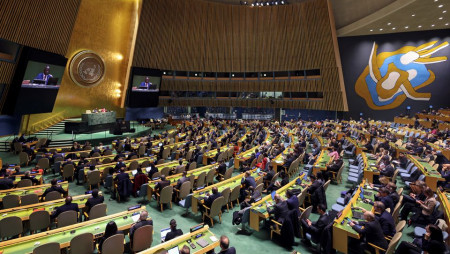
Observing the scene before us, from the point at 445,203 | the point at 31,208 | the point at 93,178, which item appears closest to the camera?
the point at 31,208

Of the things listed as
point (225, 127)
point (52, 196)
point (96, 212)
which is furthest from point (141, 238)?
point (225, 127)

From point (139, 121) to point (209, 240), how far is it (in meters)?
23.6

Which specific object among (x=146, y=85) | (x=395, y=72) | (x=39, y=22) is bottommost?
(x=146, y=85)

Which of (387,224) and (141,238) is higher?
(387,224)

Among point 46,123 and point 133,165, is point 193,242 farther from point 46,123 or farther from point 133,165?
point 46,123

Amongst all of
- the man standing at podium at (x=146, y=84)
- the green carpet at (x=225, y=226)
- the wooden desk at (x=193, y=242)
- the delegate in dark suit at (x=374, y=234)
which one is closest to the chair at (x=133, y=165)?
the green carpet at (x=225, y=226)

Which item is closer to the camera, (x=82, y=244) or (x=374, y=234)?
(x=82, y=244)

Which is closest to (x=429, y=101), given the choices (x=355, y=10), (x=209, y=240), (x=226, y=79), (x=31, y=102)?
(x=355, y=10)

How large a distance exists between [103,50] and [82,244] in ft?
70.7

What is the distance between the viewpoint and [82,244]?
172 inches

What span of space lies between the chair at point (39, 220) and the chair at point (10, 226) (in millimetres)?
208

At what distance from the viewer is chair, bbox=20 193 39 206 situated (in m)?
6.35

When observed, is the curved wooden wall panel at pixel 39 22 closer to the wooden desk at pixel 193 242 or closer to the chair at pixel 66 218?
the chair at pixel 66 218

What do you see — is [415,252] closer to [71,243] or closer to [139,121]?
[71,243]
